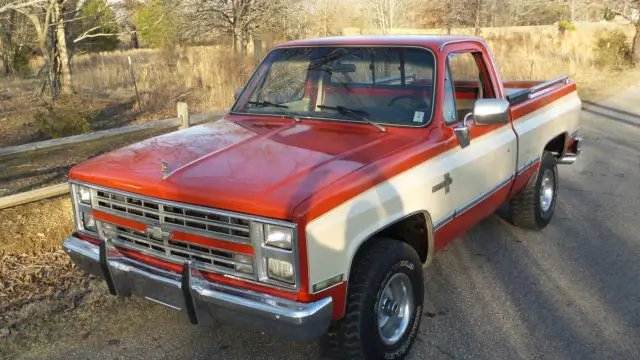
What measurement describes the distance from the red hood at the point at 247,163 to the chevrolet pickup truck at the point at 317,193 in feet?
0.04

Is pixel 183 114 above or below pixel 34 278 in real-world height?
above

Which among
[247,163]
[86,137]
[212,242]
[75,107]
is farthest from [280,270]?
[75,107]

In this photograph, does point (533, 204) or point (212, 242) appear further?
point (533, 204)

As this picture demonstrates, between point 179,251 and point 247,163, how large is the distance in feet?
Result: 1.95

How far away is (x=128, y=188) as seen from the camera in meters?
2.99

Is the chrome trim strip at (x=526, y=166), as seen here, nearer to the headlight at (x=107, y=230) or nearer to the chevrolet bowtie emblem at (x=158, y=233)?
the chevrolet bowtie emblem at (x=158, y=233)

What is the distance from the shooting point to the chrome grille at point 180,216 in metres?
2.69

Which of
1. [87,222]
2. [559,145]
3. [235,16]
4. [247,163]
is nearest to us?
[247,163]

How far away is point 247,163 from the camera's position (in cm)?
307

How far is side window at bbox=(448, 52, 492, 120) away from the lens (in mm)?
4203

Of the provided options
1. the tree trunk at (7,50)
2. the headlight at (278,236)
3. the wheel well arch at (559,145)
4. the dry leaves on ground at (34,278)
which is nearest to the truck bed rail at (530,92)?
the wheel well arch at (559,145)

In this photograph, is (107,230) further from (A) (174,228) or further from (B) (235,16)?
(B) (235,16)

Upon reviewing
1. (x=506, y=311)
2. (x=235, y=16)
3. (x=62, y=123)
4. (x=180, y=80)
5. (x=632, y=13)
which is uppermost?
(x=235, y=16)

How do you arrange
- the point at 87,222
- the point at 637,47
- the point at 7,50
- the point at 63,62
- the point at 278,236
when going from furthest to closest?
the point at 637,47 → the point at 7,50 → the point at 63,62 → the point at 87,222 → the point at 278,236
